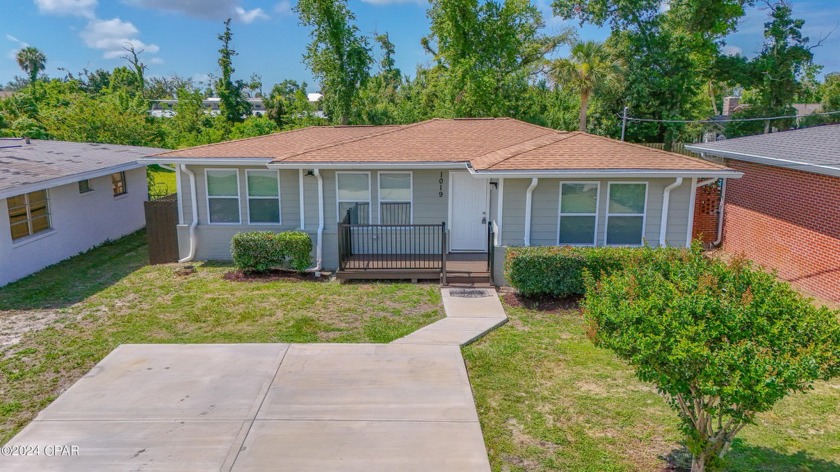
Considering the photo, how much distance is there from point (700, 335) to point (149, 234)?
12429 millimetres

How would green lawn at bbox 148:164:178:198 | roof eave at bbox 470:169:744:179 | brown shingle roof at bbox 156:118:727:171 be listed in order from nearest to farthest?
roof eave at bbox 470:169:744:179
brown shingle roof at bbox 156:118:727:171
green lawn at bbox 148:164:178:198

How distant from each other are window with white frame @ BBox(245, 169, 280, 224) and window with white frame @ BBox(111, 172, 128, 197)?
6.10 metres

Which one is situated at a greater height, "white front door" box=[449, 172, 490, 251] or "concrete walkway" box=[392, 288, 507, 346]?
"white front door" box=[449, 172, 490, 251]

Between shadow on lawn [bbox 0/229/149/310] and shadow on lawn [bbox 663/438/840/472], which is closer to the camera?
shadow on lawn [bbox 663/438/840/472]

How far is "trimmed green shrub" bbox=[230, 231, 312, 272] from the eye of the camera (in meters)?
11.8

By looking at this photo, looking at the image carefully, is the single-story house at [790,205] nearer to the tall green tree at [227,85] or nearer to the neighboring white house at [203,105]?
the neighboring white house at [203,105]

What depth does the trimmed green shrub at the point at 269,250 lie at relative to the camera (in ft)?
38.6

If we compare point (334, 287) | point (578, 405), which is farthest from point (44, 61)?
point (578, 405)

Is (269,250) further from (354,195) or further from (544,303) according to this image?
(544,303)

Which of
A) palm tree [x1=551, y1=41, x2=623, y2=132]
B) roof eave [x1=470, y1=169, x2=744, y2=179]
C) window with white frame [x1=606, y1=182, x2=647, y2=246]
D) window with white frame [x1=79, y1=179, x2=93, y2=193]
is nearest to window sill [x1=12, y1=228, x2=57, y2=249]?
window with white frame [x1=79, y1=179, x2=93, y2=193]

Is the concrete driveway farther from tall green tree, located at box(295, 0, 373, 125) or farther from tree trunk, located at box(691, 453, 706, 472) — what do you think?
tall green tree, located at box(295, 0, 373, 125)

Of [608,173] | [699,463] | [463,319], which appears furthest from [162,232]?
[699,463]

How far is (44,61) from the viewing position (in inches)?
3595

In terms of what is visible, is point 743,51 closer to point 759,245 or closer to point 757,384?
point 759,245
